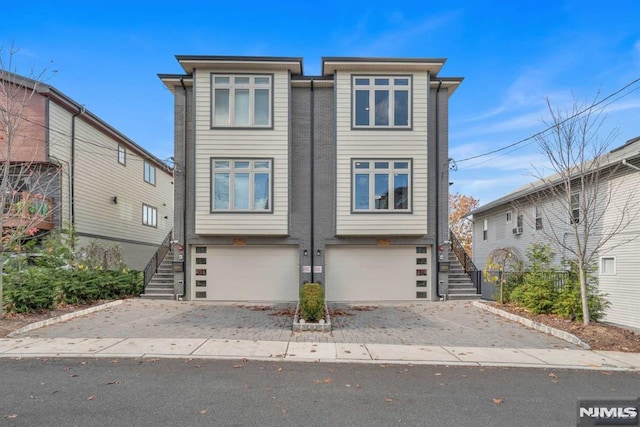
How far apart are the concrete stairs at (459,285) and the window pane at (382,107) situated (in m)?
6.30

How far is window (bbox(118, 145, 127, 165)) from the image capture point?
63.9 ft

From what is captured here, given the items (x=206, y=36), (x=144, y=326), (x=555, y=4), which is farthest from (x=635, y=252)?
(x=206, y=36)

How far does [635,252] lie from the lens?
37.2ft

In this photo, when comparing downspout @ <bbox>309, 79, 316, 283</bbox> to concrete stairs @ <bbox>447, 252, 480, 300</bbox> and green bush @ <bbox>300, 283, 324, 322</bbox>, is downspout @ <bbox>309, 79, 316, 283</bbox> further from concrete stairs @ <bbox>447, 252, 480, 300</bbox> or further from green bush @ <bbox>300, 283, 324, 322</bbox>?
concrete stairs @ <bbox>447, 252, 480, 300</bbox>

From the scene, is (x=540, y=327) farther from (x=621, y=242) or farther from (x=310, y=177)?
(x=310, y=177)

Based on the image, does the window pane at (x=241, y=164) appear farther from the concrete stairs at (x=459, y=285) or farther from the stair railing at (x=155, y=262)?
the concrete stairs at (x=459, y=285)

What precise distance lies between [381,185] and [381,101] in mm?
3015

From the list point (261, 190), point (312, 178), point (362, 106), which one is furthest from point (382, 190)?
point (261, 190)

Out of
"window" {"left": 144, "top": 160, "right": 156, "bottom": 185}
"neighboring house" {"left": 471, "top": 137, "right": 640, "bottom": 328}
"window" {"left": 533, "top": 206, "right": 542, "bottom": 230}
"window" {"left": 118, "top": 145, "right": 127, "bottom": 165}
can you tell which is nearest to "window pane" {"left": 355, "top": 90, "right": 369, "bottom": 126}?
"neighboring house" {"left": 471, "top": 137, "right": 640, "bottom": 328}

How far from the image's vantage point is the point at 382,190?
43.9 feet

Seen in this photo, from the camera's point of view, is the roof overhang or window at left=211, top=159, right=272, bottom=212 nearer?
the roof overhang

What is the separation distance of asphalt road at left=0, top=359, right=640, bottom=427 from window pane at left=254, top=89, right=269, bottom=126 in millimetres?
9038

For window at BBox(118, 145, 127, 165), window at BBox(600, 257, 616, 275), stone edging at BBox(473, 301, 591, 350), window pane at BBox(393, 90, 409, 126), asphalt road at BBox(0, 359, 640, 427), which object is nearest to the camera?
asphalt road at BBox(0, 359, 640, 427)

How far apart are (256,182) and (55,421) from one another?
986 cm
